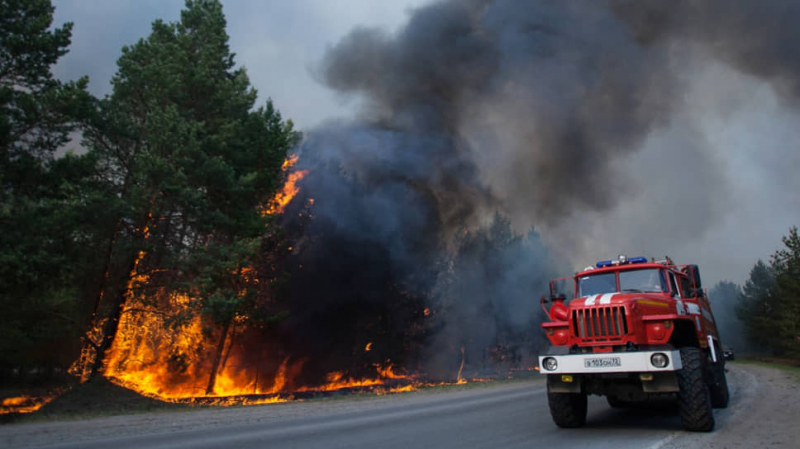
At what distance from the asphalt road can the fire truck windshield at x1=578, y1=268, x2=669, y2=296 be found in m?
2.30

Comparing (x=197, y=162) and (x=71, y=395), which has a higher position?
(x=197, y=162)

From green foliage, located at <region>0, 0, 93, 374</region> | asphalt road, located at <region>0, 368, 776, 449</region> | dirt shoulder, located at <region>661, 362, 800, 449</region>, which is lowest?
asphalt road, located at <region>0, 368, 776, 449</region>

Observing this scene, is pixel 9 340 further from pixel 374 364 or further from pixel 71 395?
pixel 374 364

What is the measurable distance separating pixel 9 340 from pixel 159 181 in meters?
12.6

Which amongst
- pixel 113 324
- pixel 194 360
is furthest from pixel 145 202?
pixel 194 360

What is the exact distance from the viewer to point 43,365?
3309 cm

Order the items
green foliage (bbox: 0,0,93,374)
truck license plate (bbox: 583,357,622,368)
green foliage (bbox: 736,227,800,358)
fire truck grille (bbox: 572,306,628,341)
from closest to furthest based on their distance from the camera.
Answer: truck license plate (bbox: 583,357,622,368) → fire truck grille (bbox: 572,306,628,341) → green foliage (bbox: 0,0,93,374) → green foliage (bbox: 736,227,800,358)

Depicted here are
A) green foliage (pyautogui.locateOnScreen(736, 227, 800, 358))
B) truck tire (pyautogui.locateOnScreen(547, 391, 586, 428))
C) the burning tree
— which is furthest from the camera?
green foliage (pyautogui.locateOnScreen(736, 227, 800, 358))

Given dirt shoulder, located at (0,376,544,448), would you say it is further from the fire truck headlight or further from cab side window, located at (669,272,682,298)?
cab side window, located at (669,272,682,298)

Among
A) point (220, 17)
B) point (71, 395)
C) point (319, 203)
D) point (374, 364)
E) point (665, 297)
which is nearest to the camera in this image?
point (665, 297)

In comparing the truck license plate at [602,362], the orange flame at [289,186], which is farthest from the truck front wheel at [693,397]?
the orange flame at [289,186]

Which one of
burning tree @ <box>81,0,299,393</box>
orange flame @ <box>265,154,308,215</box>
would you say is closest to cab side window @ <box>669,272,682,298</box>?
burning tree @ <box>81,0,299,393</box>

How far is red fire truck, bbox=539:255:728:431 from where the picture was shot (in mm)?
6656

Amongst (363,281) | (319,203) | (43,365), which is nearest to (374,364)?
(363,281)
